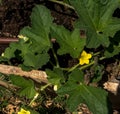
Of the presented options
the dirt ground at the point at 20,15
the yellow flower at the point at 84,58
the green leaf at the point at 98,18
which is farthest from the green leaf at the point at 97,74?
the dirt ground at the point at 20,15

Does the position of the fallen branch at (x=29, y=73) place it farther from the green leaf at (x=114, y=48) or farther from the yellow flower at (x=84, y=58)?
the green leaf at (x=114, y=48)

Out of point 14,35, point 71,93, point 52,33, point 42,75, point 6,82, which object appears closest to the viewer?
point 71,93

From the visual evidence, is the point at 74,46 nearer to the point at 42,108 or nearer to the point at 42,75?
the point at 42,75

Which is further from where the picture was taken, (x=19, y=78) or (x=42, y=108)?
(x=42, y=108)

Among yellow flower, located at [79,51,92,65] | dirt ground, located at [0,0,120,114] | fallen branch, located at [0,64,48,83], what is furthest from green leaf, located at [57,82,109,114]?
dirt ground, located at [0,0,120,114]

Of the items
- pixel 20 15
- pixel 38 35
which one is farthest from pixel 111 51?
pixel 20 15

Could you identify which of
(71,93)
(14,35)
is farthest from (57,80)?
(14,35)
